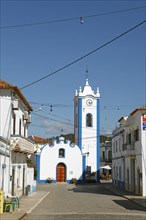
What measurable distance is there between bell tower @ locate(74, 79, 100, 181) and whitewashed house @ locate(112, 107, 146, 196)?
8.82 meters

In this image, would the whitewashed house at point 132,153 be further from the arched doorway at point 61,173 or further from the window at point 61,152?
the window at point 61,152

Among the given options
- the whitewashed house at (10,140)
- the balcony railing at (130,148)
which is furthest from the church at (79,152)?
the whitewashed house at (10,140)

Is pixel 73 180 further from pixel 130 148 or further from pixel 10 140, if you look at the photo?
pixel 10 140

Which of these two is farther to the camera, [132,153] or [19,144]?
[132,153]

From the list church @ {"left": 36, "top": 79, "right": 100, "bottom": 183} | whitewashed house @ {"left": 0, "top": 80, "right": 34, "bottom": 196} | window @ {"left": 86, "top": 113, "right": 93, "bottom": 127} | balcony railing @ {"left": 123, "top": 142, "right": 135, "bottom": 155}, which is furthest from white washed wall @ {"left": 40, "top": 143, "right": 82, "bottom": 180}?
whitewashed house @ {"left": 0, "top": 80, "right": 34, "bottom": 196}

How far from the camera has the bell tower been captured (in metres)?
53.0

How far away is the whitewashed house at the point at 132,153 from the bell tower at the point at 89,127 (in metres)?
8.82

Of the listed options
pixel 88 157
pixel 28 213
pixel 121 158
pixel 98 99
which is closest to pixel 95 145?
pixel 88 157

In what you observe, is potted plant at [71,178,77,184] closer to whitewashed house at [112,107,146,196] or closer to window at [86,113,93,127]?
window at [86,113,93,127]

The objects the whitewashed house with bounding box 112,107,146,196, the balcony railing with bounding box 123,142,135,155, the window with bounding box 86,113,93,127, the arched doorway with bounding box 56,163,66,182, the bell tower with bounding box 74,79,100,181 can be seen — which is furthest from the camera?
the window with bounding box 86,113,93,127

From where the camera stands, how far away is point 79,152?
5212 cm

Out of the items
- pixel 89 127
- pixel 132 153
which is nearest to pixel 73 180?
pixel 89 127

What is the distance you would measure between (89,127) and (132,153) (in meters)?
21.0

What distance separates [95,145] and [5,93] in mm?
32533
